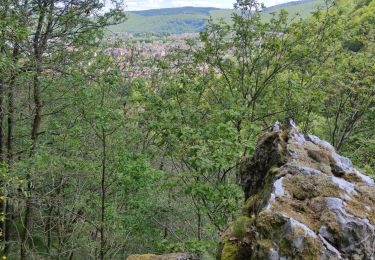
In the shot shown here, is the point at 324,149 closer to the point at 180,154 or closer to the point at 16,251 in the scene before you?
the point at 180,154

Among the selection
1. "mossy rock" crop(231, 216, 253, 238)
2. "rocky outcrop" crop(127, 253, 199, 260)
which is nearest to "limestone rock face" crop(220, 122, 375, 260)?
"mossy rock" crop(231, 216, 253, 238)

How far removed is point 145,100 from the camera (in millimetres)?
10211

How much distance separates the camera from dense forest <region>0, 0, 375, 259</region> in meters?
10.6

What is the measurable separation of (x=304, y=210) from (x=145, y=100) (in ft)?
22.4

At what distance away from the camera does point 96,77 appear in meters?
12.2

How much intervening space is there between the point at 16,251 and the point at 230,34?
45.9 ft

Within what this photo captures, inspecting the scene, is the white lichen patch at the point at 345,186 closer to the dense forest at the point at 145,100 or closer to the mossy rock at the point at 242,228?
the mossy rock at the point at 242,228

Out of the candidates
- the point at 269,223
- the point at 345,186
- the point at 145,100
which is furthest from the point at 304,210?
the point at 145,100

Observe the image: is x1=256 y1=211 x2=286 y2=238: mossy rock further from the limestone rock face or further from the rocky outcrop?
the rocky outcrop

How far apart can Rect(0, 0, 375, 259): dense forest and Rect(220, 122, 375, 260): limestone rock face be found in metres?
4.02

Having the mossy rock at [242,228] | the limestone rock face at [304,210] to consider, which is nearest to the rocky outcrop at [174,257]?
the limestone rock face at [304,210]

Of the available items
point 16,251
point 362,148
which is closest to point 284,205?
point 362,148

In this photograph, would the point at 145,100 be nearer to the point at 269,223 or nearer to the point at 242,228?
the point at 242,228

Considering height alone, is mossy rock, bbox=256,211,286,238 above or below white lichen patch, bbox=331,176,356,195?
below
